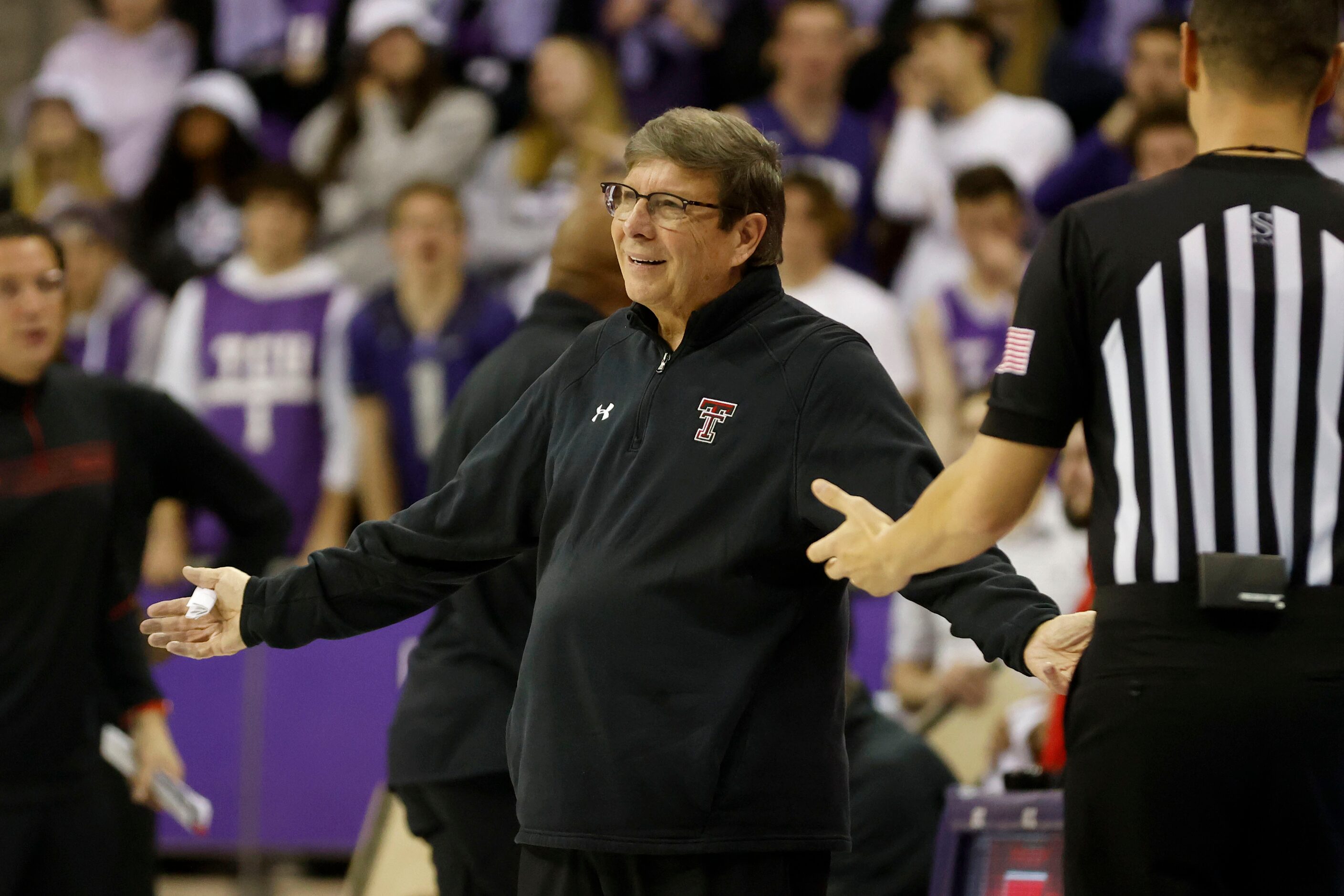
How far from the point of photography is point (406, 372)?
27.2ft

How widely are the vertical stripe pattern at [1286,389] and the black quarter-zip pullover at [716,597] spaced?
22.2 inches

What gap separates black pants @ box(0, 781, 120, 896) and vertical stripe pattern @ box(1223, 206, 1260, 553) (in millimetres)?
3276

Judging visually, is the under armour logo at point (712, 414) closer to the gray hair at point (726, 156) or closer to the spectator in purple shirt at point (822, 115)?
the gray hair at point (726, 156)

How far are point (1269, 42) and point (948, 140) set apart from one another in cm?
620

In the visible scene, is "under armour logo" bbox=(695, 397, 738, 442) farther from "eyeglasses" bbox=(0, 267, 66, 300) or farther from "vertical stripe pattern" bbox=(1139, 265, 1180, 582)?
"eyeglasses" bbox=(0, 267, 66, 300)

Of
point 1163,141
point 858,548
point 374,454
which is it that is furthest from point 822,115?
point 858,548

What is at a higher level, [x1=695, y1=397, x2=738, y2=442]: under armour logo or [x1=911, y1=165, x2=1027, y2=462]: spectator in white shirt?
[x1=911, y1=165, x2=1027, y2=462]: spectator in white shirt

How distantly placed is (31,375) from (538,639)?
7.57 ft

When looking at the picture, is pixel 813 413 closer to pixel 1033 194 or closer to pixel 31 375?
pixel 31 375

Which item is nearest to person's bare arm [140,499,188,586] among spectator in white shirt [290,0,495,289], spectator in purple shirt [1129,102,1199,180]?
spectator in white shirt [290,0,495,289]

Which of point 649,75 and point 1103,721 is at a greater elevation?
point 649,75

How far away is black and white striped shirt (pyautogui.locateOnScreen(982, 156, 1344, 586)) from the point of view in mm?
2539

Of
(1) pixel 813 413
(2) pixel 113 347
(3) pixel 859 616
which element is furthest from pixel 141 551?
(2) pixel 113 347

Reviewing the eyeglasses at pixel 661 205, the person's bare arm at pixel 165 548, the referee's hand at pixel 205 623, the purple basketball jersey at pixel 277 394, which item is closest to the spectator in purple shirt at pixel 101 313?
the purple basketball jersey at pixel 277 394
